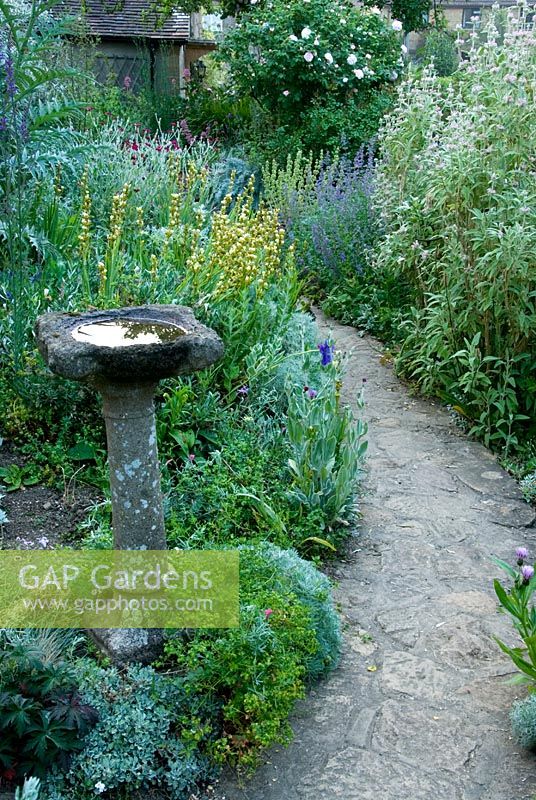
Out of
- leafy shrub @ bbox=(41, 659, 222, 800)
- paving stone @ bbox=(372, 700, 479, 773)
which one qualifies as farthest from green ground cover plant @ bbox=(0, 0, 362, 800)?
paving stone @ bbox=(372, 700, 479, 773)

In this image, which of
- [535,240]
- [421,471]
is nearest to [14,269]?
[421,471]

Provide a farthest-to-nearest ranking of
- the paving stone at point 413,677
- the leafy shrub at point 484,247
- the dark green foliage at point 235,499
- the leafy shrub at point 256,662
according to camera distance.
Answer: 1. the leafy shrub at point 484,247
2. the dark green foliage at point 235,499
3. the paving stone at point 413,677
4. the leafy shrub at point 256,662

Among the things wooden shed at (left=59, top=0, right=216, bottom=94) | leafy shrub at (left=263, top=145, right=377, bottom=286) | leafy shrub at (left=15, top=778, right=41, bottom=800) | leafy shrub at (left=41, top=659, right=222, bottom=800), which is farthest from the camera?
wooden shed at (left=59, top=0, right=216, bottom=94)

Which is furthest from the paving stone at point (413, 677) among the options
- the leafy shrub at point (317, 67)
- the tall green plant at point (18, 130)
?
the leafy shrub at point (317, 67)

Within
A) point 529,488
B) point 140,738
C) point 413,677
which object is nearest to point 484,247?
point 529,488

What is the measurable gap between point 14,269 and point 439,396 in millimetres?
3363

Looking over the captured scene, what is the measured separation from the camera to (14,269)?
13.4 ft

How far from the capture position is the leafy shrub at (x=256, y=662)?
2.82 meters

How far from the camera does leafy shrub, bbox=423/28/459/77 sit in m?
16.7

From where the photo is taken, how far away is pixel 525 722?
296 cm

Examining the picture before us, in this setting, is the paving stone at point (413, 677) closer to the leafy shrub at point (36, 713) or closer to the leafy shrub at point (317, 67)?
the leafy shrub at point (36, 713)

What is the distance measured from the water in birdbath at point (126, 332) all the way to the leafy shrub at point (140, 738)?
1174 millimetres

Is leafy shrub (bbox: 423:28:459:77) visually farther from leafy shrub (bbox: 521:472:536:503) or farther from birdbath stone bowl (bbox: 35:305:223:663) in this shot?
birdbath stone bowl (bbox: 35:305:223:663)

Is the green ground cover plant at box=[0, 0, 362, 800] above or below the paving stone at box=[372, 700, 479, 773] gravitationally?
above
